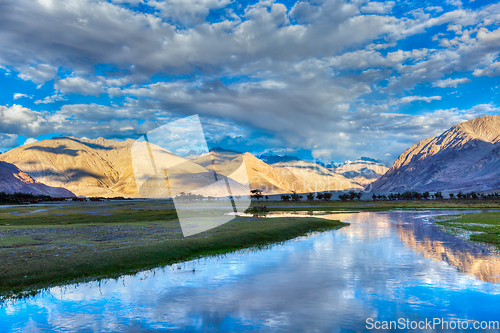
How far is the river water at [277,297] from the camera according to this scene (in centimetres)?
1638

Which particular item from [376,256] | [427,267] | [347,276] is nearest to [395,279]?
[347,276]

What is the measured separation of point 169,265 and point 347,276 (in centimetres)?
1517

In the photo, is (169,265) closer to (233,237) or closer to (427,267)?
(233,237)

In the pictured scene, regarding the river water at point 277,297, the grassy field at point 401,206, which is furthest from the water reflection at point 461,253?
the grassy field at point 401,206

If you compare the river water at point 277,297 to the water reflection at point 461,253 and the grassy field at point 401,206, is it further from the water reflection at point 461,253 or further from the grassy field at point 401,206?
the grassy field at point 401,206

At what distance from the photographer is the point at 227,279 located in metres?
24.2

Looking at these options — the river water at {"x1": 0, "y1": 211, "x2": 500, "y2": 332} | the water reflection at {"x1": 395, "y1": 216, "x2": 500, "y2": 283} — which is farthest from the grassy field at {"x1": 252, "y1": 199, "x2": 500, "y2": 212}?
the river water at {"x1": 0, "y1": 211, "x2": 500, "y2": 332}

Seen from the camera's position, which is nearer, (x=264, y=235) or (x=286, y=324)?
(x=286, y=324)

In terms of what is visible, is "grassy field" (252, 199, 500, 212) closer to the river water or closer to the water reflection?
the water reflection

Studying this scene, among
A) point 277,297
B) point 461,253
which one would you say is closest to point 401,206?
point 461,253

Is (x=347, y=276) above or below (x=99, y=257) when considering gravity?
below

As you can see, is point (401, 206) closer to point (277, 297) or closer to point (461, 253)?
point (461, 253)

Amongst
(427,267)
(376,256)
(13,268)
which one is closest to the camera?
(13,268)

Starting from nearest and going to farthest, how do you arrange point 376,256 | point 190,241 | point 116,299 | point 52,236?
point 116,299
point 376,256
point 190,241
point 52,236
